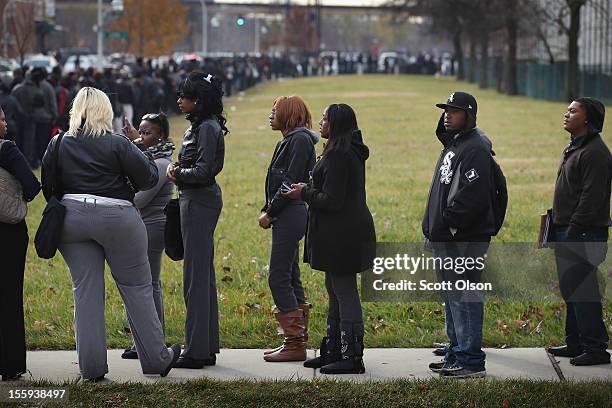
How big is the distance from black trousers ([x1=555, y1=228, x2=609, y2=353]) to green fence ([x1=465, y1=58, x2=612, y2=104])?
4198 centimetres

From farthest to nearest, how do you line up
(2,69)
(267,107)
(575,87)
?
(575,87), (267,107), (2,69)

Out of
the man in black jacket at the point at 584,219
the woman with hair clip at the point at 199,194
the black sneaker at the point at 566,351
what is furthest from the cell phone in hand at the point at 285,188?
the black sneaker at the point at 566,351

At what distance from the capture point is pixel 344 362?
27.1ft

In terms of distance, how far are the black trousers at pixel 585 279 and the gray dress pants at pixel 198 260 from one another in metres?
2.34

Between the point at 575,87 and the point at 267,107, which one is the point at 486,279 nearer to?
the point at 267,107

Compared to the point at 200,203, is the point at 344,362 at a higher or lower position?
lower

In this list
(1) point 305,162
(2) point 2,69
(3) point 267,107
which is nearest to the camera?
(1) point 305,162

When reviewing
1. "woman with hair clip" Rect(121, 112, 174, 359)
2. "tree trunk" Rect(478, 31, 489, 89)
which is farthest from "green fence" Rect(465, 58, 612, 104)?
"woman with hair clip" Rect(121, 112, 174, 359)

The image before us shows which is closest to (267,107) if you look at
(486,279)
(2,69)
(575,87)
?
(2,69)

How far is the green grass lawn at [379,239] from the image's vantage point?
381 inches

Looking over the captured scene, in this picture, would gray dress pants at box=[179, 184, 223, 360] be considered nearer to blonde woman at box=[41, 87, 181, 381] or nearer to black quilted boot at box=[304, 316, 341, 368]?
blonde woman at box=[41, 87, 181, 381]

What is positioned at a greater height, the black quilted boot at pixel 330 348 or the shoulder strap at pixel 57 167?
the shoulder strap at pixel 57 167

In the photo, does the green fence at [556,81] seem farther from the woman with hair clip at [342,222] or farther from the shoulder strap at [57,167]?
the shoulder strap at [57,167]

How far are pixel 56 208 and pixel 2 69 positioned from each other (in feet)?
127
